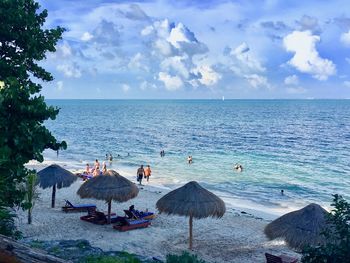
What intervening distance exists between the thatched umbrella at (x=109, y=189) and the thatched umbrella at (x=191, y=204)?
2095mm

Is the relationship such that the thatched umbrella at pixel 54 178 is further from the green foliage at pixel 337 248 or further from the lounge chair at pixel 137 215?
the green foliage at pixel 337 248

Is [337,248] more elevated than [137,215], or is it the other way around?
[337,248]

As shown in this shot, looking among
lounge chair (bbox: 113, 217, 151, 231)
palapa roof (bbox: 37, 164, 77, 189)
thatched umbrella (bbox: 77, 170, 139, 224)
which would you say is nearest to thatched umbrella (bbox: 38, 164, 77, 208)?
palapa roof (bbox: 37, 164, 77, 189)

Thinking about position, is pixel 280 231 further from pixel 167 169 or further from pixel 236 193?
pixel 167 169

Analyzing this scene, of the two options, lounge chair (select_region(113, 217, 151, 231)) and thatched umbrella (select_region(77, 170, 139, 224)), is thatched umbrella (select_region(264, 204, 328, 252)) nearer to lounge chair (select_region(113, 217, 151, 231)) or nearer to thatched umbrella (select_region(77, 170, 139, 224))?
lounge chair (select_region(113, 217, 151, 231))

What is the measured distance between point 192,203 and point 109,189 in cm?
380

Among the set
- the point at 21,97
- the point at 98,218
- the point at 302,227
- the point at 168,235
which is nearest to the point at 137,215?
the point at 98,218

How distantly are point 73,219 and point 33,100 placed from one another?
33.5ft

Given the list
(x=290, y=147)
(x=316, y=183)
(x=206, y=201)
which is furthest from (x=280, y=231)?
(x=290, y=147)

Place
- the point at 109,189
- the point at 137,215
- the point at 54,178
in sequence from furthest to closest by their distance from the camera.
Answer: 1. the point at 54,178
2. the point at 137,215
3. the point at 109,189

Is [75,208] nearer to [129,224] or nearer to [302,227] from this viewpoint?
[129,224]

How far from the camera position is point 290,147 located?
57000 mm

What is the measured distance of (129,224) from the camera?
53.8ft

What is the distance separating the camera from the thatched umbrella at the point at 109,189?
1631cm
